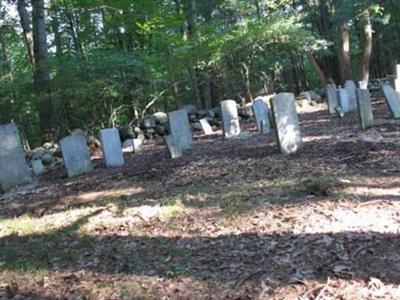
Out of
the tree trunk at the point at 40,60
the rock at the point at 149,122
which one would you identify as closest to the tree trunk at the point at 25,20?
the tree trunk at the point at 40,60

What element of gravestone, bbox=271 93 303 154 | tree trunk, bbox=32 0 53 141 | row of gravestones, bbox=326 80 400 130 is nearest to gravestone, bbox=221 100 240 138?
row of gravestones, bbox=326 80 400 130

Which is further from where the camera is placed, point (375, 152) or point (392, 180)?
point (375, 152)

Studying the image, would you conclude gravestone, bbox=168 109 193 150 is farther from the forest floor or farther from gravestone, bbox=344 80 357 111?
gravestone, bbox=344 80 357 111

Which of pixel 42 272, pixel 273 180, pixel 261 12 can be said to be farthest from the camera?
pixel 261 12

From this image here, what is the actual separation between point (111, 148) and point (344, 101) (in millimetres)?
7305

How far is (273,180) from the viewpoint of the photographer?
6.48 m

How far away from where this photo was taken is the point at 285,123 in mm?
8102

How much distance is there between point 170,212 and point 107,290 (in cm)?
192

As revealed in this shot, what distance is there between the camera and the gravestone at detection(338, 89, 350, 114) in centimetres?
1353

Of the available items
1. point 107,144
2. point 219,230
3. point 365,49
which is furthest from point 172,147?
point 365,49

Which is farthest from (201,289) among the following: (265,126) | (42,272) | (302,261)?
(265,126)

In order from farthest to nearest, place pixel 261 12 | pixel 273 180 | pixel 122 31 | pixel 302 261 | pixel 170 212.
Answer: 1. pixel 261 12
2. pixel 122 31
3. pixel 273 180
4. pixel 170 212
5. pixel 302 261

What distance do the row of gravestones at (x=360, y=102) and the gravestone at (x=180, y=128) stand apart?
12.0ft

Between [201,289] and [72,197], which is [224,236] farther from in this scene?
[72,197]
